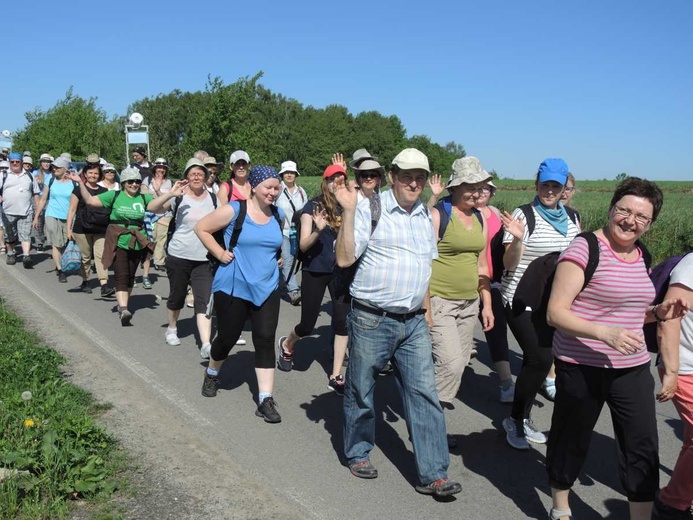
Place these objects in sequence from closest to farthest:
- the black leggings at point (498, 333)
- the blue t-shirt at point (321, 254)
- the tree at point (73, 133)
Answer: the black leggings at point (498, 333) → the blue t-shirt at point (321, 254) → the tree at point (73, 133)

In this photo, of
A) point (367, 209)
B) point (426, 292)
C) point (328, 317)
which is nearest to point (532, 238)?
point (426, 292)

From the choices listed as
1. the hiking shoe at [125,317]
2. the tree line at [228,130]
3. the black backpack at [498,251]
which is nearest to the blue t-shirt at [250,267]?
the black backpack at [498,251]

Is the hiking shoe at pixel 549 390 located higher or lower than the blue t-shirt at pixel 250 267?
lower

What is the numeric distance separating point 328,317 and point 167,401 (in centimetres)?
380

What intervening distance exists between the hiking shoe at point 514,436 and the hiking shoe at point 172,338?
399 cm

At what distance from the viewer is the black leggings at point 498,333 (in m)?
5.90

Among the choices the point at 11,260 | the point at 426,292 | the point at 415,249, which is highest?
the point at 415,249

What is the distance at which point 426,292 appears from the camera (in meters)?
4.32

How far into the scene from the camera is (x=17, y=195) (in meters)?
13.8

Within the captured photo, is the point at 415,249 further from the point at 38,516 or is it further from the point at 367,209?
the point at 38,516

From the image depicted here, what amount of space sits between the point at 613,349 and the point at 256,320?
2.95 metres

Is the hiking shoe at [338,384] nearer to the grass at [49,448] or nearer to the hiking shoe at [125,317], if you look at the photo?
the grass at [49,448]

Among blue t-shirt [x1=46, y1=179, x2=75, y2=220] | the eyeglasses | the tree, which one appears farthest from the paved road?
the tree

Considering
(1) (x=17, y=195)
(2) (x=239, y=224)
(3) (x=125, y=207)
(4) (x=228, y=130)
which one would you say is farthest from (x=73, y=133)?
(2) (x=239, y=224)
